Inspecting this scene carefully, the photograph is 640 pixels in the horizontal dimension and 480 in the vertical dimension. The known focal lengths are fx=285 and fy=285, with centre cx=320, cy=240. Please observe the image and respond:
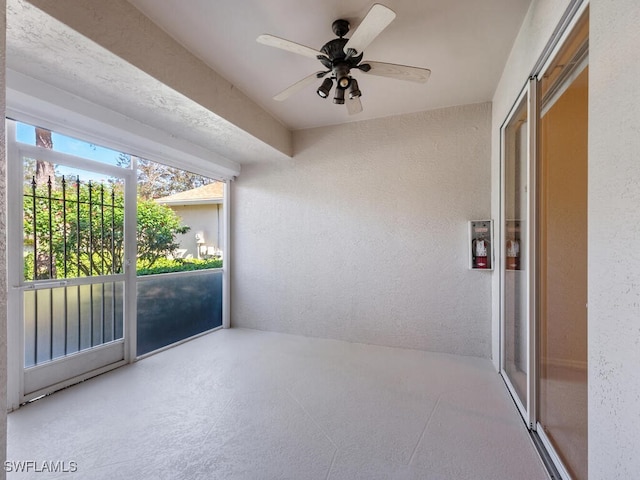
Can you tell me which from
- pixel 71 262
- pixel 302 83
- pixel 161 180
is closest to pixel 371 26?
pixel 302 83

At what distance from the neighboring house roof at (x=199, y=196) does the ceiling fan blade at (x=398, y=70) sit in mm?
2773

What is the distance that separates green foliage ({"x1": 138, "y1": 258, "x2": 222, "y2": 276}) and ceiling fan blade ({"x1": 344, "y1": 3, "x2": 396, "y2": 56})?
3.04 m

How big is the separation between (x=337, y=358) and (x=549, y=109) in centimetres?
281

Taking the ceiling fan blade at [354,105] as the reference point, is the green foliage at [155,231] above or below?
below

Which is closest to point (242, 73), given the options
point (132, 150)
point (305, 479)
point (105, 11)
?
point (105, 11)

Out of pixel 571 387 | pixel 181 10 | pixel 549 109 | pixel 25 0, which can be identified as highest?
pixel 181 10

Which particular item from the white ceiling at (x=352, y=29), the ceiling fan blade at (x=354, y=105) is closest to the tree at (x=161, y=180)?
the white ceiling at (x=352, y=29)

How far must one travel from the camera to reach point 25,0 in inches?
54.5

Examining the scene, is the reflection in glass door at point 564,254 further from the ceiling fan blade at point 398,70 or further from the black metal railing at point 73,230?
the black metal railing at point 73,230

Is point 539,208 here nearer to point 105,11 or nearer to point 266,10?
point 266,10

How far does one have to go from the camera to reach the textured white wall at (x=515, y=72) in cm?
159

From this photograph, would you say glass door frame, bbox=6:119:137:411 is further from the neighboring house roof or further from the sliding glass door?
the sliding glass door

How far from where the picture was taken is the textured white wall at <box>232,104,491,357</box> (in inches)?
126
